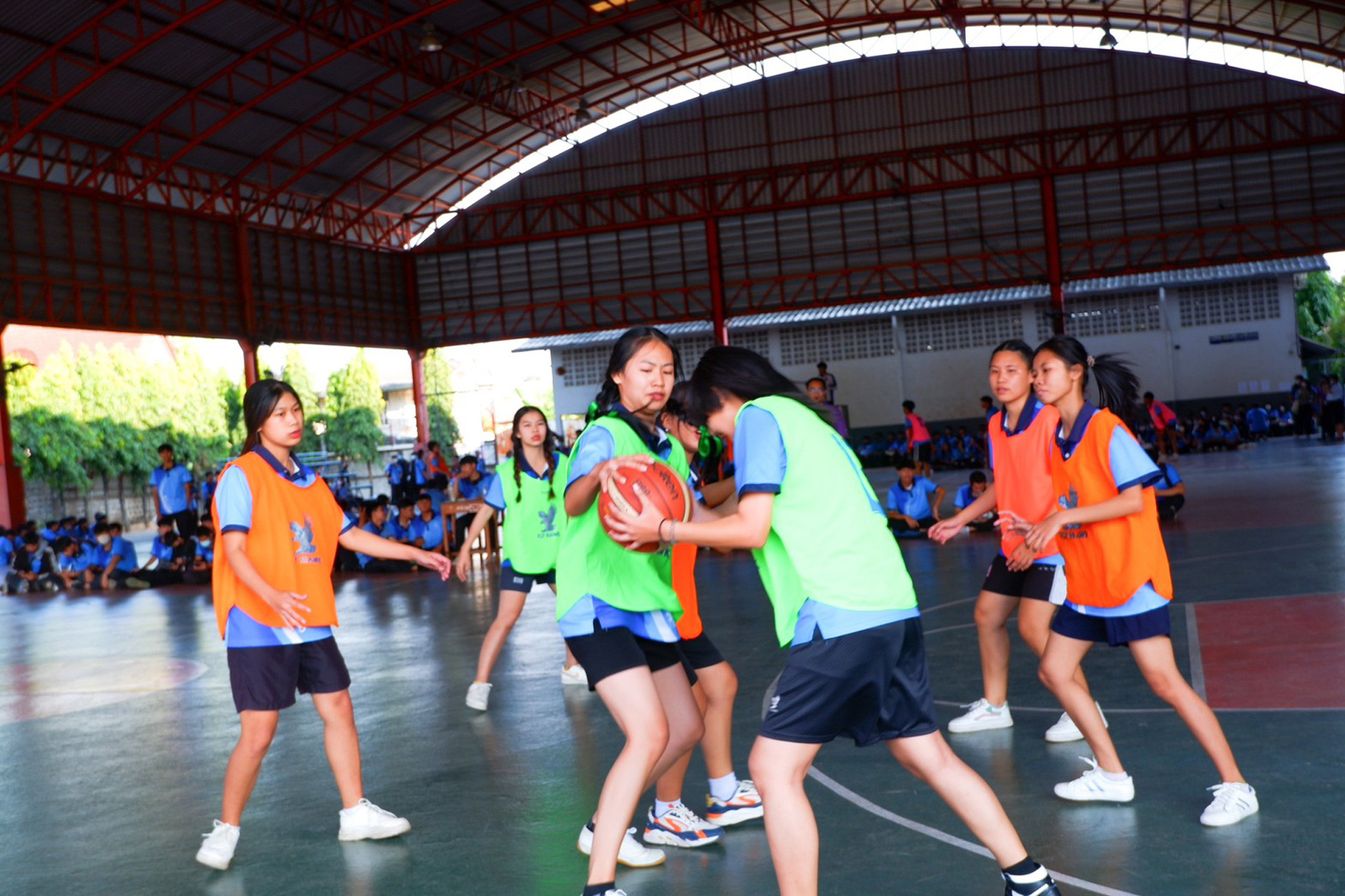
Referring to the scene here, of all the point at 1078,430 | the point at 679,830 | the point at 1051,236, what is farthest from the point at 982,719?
the point at 1051,236

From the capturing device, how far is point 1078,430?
4.80 m

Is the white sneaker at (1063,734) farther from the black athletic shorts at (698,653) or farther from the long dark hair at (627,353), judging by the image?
the long dark hair at (627,353)

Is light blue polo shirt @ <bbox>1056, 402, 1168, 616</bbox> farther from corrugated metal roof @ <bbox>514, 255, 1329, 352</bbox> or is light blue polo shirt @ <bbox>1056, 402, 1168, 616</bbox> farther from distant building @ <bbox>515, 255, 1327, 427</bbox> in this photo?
distant building @ <bbox>515, 255, 1327, 427</bbox>

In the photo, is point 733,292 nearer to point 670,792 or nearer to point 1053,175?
point 1053,175

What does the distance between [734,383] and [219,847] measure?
9.56 ft

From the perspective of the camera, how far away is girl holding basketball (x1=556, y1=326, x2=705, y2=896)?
3.93 metres

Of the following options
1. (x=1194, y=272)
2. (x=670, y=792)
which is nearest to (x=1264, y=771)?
(x=670, y=792)

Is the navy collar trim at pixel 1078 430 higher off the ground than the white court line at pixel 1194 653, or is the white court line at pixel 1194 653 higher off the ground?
the navy collar trim at pixel 1078 430

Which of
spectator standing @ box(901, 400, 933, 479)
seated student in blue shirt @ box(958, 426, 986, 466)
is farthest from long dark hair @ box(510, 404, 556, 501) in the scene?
seated student in blue shirt @ box(958, 426, 986, 466)

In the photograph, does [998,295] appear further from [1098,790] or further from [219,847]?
[219,847]

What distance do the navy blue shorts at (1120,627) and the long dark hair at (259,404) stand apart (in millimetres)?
3196

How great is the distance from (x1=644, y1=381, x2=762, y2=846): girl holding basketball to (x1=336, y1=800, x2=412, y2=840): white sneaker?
1.09 metres

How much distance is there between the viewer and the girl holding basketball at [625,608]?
3932 millimetres

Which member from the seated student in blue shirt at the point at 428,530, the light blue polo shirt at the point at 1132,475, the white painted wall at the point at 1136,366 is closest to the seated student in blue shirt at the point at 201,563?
the seated student in blue shirt at the point at 428,530
